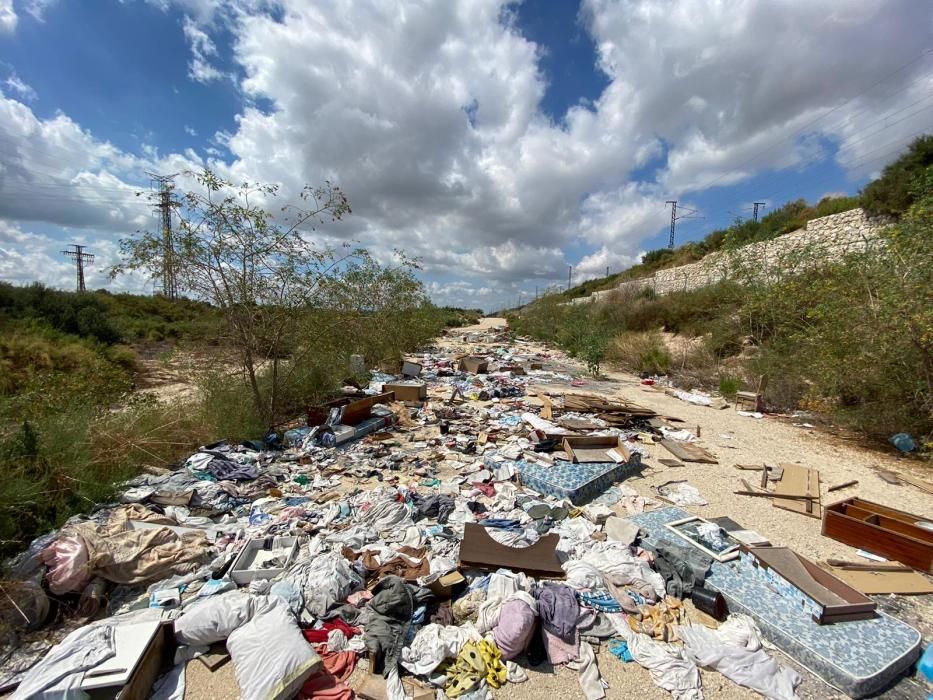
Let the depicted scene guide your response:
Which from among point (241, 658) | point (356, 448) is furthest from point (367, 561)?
point (356, 448)

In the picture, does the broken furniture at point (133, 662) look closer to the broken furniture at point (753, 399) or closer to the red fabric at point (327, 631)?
the red fabric at point (327, 631)

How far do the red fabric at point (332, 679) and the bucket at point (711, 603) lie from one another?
7.61 ft

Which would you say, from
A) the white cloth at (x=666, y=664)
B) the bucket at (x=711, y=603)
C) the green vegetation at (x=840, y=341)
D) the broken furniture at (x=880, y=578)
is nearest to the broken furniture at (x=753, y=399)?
the green vegetation at (x=840, y=341)

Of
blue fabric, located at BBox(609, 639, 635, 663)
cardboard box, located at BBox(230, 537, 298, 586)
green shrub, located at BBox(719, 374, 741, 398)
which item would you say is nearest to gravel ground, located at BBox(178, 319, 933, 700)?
blue fabric, located at BBox(609, 639, 635, 663)

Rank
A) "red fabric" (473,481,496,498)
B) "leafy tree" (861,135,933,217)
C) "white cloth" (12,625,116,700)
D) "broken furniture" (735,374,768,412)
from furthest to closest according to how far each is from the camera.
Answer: "leafy tree" (861,135,933,217) < "broken furniture" (735,374,768,412) < "red fabric" (473,481,496,498) < "white cloth" (12,625,116,700)

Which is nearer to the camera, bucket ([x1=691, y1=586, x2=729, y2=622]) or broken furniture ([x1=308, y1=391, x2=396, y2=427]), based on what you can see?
bucket ([x1=691, y1=586, x2=729, y2=622])

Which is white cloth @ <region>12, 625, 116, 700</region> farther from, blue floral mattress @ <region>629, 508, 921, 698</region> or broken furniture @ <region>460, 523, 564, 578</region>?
blue floral mattress @ <region>629, 508, 921, 698</region>

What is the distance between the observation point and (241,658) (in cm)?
217

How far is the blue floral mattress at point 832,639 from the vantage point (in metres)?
2.16

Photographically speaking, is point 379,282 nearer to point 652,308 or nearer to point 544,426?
point 544,426

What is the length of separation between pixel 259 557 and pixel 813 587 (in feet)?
13.3

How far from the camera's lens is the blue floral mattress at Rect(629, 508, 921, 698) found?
216cm

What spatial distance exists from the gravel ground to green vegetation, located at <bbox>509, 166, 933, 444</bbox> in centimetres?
68

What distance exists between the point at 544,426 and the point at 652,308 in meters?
12.5
